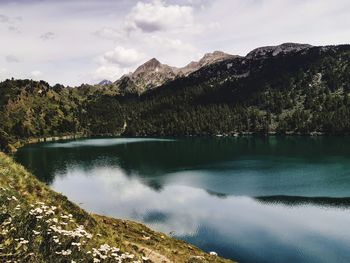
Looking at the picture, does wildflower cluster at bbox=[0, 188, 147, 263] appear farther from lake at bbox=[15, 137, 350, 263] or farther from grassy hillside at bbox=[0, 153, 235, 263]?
lake at bbox=[15, 137, 350, 263]

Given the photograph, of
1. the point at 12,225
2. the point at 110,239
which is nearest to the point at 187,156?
the point at 110,239

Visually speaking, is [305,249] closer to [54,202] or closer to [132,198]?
[54,202]

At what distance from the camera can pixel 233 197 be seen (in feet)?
334

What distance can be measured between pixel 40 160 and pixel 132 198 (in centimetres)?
9601

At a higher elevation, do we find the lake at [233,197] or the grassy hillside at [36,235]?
the grassy hillside at [36,235]

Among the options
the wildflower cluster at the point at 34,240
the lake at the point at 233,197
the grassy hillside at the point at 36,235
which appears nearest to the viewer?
the wildflower cluster at the point at 34,240

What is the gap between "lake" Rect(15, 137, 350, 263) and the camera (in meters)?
65.6

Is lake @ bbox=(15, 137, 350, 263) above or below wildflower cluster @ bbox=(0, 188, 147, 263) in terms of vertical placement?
below

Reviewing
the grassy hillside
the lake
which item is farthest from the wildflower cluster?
the lake

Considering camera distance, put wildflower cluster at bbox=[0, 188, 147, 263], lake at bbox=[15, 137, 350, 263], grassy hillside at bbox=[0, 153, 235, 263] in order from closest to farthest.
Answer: wildflower cluster at bbox=[0, 188, 147, 263] < grassy hillside at bbox=[0, 153, 235, 263] < lake at bbox=[15, 137, 350, 263]

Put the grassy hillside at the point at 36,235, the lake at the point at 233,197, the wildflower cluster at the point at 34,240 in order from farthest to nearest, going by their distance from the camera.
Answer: the lake at the point at 233,197, the grassy hillside at the point at 36,235, the wildflower cluster at the point at 34,240

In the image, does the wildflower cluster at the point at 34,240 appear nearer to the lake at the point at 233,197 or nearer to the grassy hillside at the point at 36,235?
the grassy hillside at the point at 36,235

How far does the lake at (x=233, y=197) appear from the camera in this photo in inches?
2584

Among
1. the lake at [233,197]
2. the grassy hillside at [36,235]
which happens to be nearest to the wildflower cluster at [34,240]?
the grassy hillside at [36,235]
